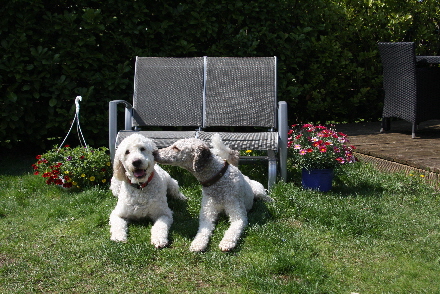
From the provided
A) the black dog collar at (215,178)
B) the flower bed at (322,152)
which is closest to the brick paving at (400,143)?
the flower bed at (322,152)

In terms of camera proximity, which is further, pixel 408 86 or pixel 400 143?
Result: pixel 408 86

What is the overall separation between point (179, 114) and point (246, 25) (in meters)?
2.33

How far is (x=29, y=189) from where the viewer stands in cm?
512

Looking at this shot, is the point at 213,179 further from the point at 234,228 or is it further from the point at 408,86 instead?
the point at 408,86

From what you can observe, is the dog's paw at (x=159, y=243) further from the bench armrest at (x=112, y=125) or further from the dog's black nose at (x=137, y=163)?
the bench armrest at (x=112, y=125)

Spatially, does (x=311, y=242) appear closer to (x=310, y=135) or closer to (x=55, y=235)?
(x=310, y=135)

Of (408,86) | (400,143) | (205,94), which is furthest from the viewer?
(408,86)

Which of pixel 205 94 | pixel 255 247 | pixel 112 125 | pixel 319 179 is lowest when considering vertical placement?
pixel 255 247

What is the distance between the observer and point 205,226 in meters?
3.79

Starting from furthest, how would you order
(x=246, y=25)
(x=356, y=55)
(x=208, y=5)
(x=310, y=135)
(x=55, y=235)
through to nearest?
(x=356, y=55) < (x=246, y=25) < (x=208, y=5) < (x=310, y=135) < (x=55, y=235)

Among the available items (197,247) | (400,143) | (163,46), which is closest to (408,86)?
(400,143)

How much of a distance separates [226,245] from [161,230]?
1.78ft

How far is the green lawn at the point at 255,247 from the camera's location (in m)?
3.04

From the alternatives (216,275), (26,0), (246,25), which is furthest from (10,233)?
(246,25)
